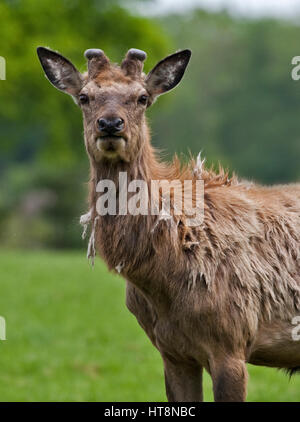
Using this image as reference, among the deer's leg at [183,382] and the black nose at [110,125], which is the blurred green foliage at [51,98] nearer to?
the deer's leg at [183,382]

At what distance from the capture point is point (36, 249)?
Answer: 34625 millimetres

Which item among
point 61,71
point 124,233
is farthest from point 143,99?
point 124,233

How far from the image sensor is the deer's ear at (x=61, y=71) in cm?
644

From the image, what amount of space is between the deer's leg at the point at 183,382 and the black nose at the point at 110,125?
1952 millimetres

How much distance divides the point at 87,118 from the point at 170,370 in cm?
213

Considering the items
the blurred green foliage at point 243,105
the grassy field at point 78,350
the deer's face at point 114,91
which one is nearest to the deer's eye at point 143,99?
the deer's face at point 114,91

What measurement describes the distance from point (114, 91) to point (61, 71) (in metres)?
0.70

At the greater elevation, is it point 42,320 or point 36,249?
point 36,249

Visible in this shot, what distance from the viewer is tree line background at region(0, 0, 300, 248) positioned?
34.2m

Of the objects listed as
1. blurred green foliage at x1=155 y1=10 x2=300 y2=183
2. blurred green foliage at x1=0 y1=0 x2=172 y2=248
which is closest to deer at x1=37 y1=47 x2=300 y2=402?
blurred green foliage at x1=0 y1=0 x2=172 y2=248

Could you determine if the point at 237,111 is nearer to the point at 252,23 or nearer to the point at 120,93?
the point at 252,23

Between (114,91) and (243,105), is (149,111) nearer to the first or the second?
(243,105)

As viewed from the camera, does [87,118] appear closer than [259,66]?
Yes

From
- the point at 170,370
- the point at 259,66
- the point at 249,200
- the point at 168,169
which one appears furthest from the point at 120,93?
the point at 259,66
